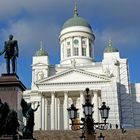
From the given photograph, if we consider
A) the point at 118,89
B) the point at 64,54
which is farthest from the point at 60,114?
the point at 64,54

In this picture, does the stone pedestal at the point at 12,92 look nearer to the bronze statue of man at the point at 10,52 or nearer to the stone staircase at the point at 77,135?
the bronze statue of man at the point at 10,52

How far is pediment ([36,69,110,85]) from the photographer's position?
60484 mm

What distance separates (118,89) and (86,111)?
51.9 metres

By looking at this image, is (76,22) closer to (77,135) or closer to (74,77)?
(74,77)

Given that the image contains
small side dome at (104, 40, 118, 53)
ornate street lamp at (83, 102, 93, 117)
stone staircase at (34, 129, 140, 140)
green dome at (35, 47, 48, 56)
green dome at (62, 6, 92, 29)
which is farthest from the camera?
green dome at (62, 6, 92, 29)

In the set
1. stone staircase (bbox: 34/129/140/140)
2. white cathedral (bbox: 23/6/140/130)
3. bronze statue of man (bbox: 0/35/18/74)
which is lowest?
stone staircase (bbox: 34/129/140/140)

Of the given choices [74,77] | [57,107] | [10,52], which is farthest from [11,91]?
[57,107]

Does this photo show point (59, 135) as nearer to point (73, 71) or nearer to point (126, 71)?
point (73, 71)

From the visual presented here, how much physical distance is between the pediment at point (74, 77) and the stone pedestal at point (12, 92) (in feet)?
158

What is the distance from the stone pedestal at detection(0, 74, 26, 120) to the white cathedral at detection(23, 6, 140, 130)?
147 ft

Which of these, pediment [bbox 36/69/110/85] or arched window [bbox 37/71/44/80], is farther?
arched window [bbox 37/71/44/80]

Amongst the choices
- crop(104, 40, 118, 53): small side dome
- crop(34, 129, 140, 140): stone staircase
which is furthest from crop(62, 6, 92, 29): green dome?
crop(34, 129, 140, 140): stone staircase

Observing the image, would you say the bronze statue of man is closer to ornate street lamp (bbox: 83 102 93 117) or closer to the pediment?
ornate street lamp (bbox: 83 102 93 117)

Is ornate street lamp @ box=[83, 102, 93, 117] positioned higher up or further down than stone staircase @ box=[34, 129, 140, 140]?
higher up
